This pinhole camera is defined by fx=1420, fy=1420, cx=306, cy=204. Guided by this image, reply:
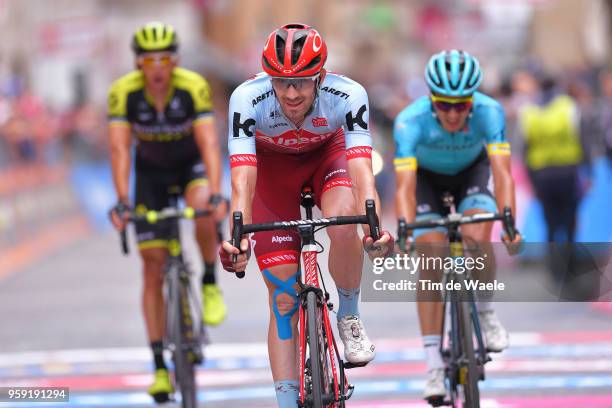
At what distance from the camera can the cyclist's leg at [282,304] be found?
7160mm

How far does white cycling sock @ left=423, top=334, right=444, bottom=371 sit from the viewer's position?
28.3 feet

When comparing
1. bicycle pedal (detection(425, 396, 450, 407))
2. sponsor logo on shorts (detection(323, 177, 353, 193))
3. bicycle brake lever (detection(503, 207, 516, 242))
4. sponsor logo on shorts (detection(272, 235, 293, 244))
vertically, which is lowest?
bicycle pedal (detection(425, 396, 450, 407))

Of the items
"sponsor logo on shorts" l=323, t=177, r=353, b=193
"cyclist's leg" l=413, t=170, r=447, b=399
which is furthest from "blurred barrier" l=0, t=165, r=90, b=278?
"sponsor logo on shorts" l=323, t=177, r=353, b=193

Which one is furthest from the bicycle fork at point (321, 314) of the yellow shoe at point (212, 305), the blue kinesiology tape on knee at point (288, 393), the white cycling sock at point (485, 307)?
the yellow shoe at point (212, 305)

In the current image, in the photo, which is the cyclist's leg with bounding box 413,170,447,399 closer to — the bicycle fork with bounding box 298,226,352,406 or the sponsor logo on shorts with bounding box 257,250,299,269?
the sponsor logo on shorts with bounding box 257,250,299,269

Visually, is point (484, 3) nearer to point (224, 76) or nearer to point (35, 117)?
point (35, 117)

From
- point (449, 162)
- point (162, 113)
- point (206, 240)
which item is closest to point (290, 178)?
point (449, 162)

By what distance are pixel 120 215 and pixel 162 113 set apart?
2.88 ft

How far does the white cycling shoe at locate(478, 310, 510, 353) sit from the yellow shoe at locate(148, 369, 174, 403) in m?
2.13

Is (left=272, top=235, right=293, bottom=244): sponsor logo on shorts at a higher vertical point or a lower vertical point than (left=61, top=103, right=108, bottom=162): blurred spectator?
lower

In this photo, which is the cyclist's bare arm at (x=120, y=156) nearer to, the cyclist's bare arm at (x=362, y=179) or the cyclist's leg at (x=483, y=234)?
the cyclist's leg at (x=483, y=234)

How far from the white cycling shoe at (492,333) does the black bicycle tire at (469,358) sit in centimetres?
50

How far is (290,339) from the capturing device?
7.22 metres

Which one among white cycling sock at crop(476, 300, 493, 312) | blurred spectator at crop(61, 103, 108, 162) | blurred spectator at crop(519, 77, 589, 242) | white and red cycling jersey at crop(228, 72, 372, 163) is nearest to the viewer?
white and red cycling jersey at crop(228, 72, 372, 163)
